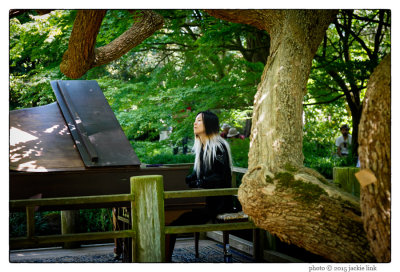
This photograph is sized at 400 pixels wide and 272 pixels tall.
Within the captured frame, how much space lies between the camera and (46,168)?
13.2ft

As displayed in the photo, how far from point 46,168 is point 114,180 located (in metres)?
0.68

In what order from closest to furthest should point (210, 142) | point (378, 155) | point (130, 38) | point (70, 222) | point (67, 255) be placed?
1. point (378, 155)
2. point (210, 142)
3. point (130, 38)
4. point (67, 255)
5. point (70, 222)

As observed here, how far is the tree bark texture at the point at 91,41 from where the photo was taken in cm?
426

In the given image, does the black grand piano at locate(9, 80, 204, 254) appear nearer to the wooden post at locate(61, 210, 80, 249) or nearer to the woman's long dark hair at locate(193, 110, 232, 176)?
the woman's long dark hair at locate(193, 110, 232, 176)

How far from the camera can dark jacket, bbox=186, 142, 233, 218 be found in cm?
389

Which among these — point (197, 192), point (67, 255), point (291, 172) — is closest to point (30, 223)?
point (197, 192)

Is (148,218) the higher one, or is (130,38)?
(130,38)

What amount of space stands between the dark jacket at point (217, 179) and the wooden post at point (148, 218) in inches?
23.6

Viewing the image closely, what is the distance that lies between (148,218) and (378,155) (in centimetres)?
187

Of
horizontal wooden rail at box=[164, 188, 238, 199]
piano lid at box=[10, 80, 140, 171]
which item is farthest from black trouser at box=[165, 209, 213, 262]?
piano lid at box=[10, 80, 140, 171]

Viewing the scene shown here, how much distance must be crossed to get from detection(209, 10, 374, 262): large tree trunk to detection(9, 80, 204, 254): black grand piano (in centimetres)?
149

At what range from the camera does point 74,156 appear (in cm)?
423

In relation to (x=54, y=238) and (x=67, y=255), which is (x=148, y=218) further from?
(x=67, y=255)
